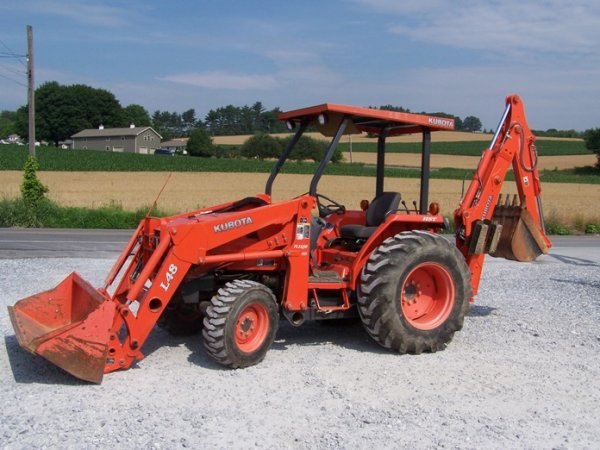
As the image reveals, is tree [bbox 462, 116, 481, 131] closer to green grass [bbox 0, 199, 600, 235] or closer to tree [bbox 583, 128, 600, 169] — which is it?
tree [bbox 583, 128, 600, 169]

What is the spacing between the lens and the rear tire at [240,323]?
571cm

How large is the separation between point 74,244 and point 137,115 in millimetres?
111381

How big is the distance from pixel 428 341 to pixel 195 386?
→ 239cm

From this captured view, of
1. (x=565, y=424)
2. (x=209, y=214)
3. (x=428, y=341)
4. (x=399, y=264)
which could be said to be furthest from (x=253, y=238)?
(x=565, y=424)

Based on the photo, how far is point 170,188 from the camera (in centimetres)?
4028

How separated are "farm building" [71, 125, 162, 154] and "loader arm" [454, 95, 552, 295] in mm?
91068

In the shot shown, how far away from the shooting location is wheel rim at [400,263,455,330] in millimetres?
6867

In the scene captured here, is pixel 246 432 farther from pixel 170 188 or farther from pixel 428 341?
pixel 170 188

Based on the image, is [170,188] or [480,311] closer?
[480,311]

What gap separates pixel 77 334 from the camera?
5199 millimetres

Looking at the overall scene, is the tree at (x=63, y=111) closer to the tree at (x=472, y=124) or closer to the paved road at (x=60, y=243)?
the tree at (x=472, y=124)

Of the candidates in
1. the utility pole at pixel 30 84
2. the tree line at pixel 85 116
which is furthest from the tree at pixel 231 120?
the utility pole at pixel 30 84

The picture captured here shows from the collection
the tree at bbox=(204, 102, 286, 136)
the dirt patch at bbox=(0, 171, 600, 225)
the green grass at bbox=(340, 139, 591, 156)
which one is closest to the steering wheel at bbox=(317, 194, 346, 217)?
the dirt patch at bbox=(0, 171, 600, 225)

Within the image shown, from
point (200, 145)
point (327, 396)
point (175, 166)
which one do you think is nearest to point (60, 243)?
point (327, 396)
